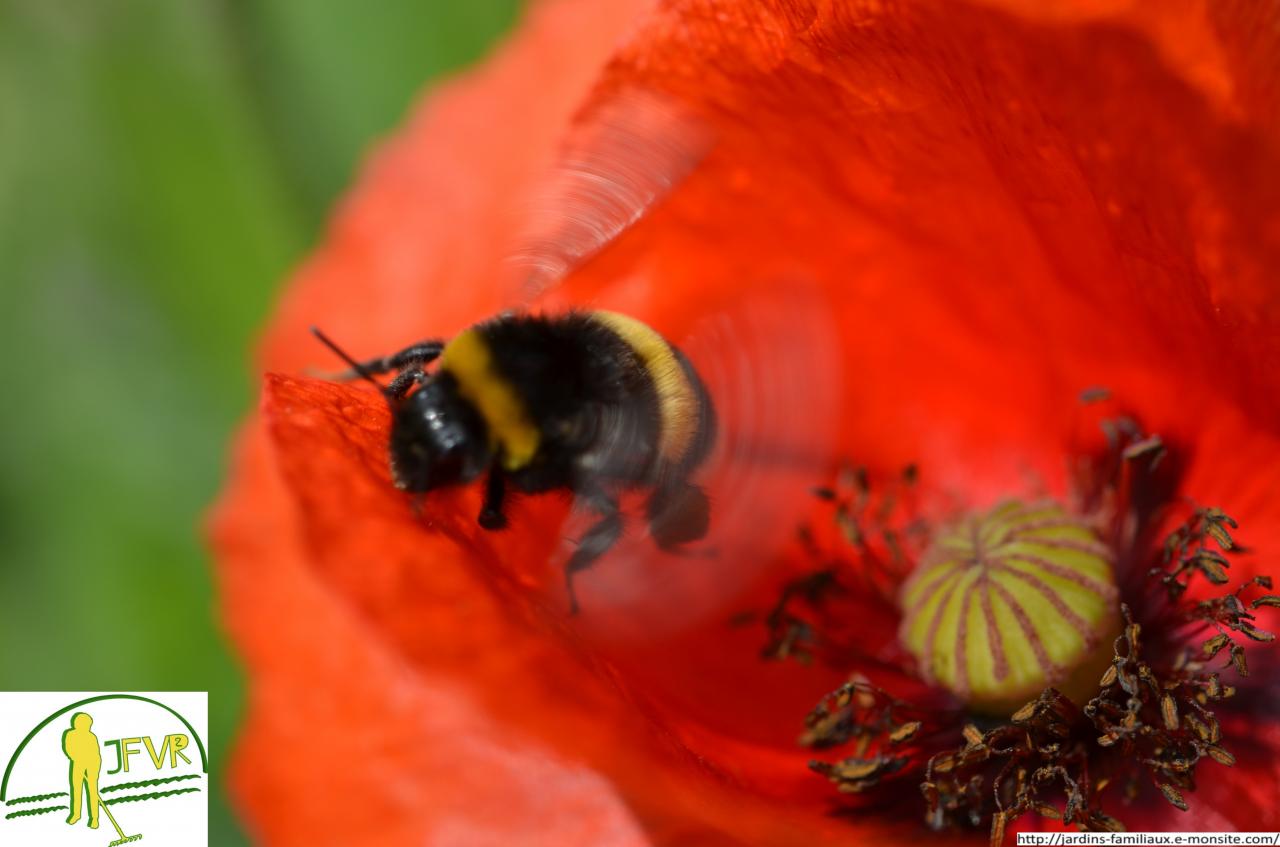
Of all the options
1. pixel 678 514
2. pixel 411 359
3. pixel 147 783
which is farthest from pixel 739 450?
pixel 147 783

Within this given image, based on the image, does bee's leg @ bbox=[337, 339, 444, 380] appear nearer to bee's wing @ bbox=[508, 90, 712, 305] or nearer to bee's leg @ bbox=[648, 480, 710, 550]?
bee's wing @ bbox=[508, 90, 712, 305]

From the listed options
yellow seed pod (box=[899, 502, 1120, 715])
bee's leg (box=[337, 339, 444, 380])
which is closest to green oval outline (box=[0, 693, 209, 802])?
bee's leg (box=[337, 339, 444, 380])

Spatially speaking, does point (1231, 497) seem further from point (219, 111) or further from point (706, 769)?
point (219, 111)

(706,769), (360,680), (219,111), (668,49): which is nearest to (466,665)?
(706,769)

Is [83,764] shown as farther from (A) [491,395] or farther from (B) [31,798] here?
(A) [491,395]

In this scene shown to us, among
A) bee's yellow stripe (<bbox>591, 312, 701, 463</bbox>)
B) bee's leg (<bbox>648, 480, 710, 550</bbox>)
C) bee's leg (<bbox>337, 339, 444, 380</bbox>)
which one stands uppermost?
bee's leg (<bbox>337, 339, 444, 380</bbox>)

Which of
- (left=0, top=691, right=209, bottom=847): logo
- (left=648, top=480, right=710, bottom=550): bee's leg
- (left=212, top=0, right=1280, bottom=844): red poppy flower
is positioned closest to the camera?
(left=212, top=0, right=1280, bottom=844): red poppy flower
